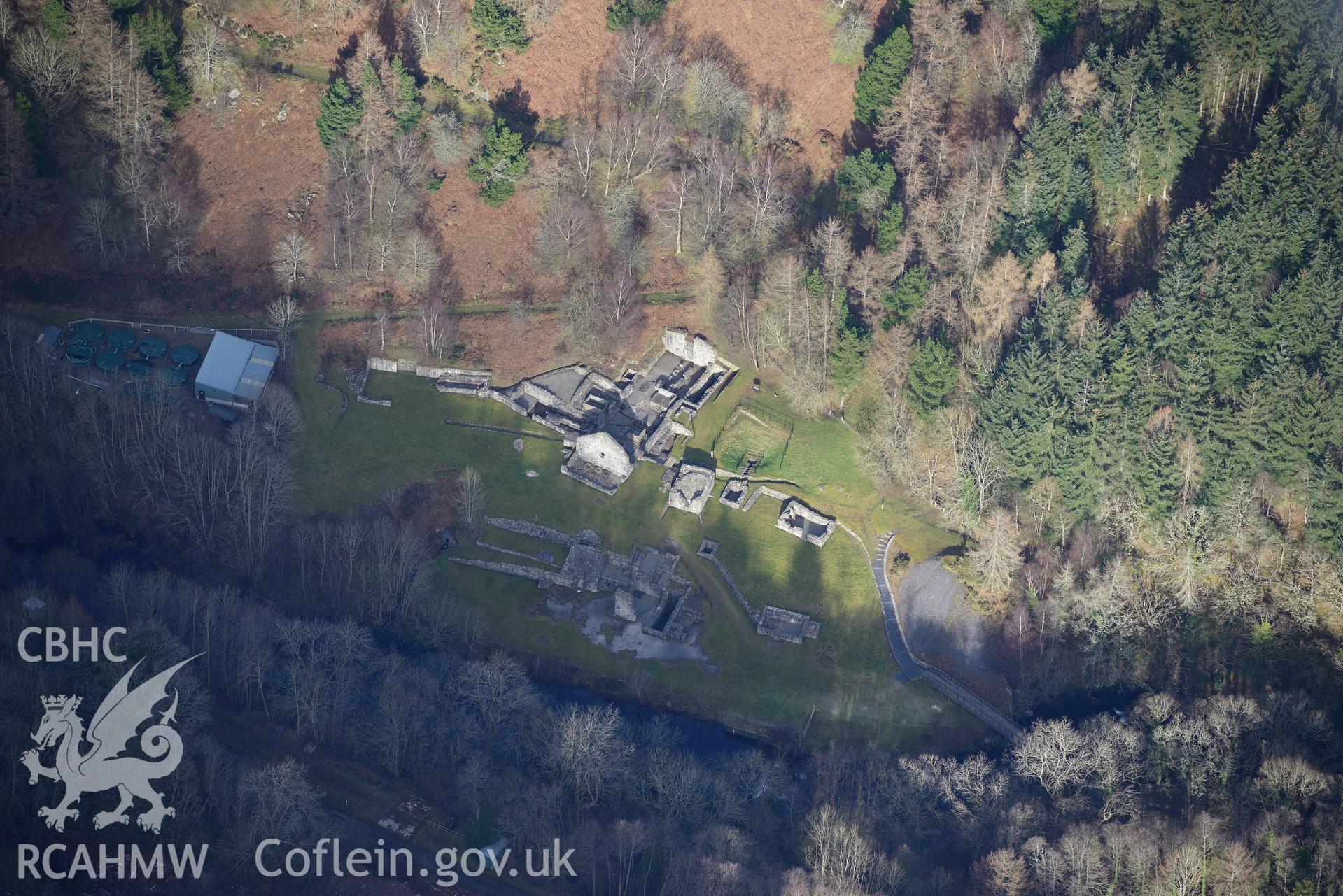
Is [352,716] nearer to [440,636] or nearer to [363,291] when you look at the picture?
[440,636]

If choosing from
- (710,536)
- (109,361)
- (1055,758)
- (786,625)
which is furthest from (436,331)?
(1055,758)

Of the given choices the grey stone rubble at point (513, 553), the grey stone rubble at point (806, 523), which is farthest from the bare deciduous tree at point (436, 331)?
the grey stone rubble at point (806, 523)

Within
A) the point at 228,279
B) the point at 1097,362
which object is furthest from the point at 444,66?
the point at 1097,362

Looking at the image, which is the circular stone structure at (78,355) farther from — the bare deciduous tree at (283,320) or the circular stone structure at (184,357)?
the bare deciduous tree at (283,320)

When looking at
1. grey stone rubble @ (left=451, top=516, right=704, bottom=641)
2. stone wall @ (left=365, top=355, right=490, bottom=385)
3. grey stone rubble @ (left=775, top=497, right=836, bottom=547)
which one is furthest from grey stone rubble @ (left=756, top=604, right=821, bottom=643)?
stone wall @ (left=365, top=355, right=490, bottom=385)

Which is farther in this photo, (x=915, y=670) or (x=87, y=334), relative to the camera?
(x=87, y=334)

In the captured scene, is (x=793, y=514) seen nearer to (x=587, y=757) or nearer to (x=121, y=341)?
(x=587, y=757)

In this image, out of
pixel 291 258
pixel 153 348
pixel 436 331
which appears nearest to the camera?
pixel 153 348

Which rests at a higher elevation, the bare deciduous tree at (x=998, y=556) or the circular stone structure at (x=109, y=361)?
the circular stone structure at (x=109, y=361)
